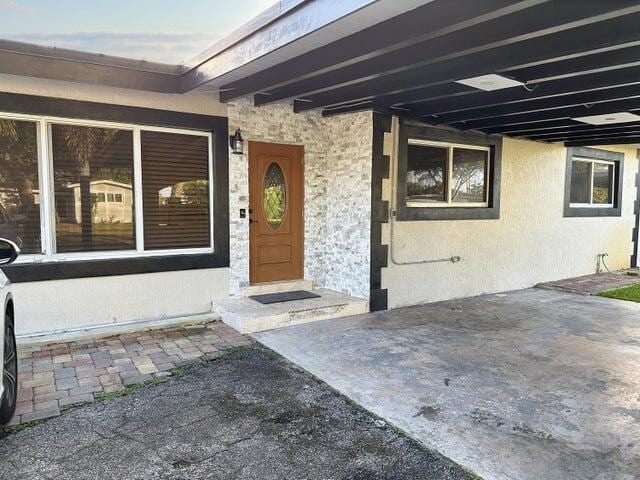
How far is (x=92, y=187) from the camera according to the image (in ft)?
15.5

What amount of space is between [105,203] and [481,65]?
3965 millimetres

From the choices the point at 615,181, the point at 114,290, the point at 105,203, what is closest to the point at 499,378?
the point at 114,290

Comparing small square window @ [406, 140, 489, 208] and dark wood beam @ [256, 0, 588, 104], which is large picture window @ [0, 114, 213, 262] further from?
small square window @ [406, 140, 489, 208]

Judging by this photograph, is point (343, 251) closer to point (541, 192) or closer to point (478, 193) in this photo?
point (478, 193)

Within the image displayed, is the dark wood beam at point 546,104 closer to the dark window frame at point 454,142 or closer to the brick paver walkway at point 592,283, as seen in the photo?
the dark window frame at point 454,142

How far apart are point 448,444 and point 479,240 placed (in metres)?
4.75

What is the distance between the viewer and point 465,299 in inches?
265

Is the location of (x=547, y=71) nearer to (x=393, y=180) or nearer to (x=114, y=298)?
(x=393, y=180)

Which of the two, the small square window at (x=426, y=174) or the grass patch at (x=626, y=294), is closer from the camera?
the small square window at (x=426, y=174)

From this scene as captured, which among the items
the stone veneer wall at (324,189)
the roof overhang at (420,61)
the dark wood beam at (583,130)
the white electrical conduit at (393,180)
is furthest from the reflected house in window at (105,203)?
the dark wood beam at (583,130)

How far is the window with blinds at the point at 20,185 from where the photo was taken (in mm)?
4309

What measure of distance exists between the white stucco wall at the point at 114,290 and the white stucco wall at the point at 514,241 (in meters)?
2.36

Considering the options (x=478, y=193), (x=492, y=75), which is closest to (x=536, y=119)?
(x=478, y=193)

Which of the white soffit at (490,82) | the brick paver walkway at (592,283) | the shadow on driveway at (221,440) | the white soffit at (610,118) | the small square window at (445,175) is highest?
the white soffit at (490,82)
